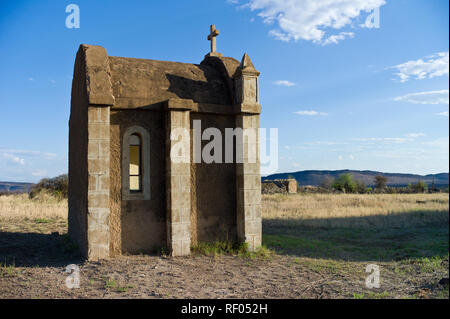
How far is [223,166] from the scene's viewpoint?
33.0 ft

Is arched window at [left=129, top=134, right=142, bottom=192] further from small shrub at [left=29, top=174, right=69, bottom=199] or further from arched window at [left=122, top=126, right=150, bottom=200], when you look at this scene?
small shrub at [left=29, top=174, right=69, bottom=199]

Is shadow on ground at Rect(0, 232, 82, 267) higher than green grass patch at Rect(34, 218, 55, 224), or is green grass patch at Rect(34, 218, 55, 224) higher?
green grass patch at Rect(34, 218, 55, 224)

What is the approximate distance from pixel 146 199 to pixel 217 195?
1.82m

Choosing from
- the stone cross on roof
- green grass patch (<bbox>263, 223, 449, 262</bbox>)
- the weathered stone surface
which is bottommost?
green grass patch (<bbox>263, 223, 449, 262</bbox>)

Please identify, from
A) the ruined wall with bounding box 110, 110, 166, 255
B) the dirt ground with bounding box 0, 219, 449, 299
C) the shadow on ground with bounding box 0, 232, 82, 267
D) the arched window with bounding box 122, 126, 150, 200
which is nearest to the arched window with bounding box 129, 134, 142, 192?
the arched window with bounding box 122, 126, 150, 200

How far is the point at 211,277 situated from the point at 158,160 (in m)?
3.20

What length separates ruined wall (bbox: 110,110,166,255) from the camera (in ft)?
29.4

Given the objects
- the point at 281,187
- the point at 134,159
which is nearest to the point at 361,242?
the point at 134,159

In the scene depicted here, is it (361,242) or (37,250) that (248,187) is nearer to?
(361,242)

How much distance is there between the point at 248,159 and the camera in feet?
32.7

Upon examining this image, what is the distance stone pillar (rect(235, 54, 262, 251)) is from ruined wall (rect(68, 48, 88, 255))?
3.73 m
